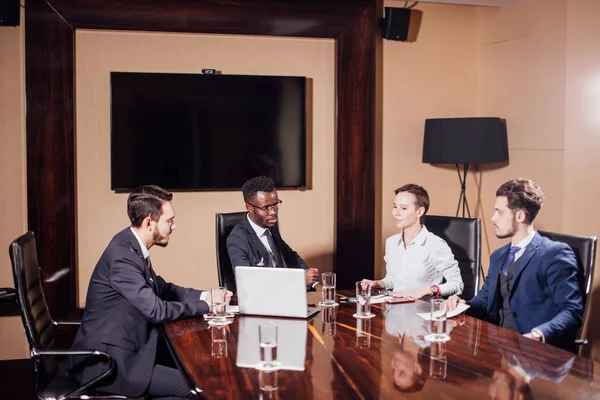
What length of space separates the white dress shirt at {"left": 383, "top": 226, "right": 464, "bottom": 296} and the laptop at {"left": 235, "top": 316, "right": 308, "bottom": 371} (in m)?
0.95

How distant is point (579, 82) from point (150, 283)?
10.2 feet

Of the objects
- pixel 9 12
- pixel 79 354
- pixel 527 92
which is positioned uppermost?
pixel 9 12

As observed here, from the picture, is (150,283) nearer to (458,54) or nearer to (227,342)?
(227,342)

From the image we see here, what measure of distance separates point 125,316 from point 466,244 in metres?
1.94

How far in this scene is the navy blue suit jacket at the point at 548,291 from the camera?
3.02 meters

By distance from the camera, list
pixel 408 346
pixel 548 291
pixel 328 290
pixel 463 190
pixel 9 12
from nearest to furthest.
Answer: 1. pixel 408 346
2. pixel 548 291
3. pixel 328 290
4. pixel 9 12
5. pixel 463 190

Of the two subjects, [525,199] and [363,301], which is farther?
[525,199]

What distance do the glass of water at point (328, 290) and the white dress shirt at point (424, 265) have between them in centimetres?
59

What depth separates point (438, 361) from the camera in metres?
2.42

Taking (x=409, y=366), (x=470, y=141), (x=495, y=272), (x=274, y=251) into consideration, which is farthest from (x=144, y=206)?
(x=470, y=141)

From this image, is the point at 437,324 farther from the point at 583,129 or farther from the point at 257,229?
the point at 583,129

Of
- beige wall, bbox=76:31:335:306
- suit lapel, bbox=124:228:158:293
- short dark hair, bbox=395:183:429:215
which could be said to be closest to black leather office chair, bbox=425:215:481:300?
short dark hair, bbox=395:183:429:215

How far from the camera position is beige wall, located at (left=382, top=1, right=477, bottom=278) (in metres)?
5.41

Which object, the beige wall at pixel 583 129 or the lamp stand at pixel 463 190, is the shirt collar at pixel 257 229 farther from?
the beige wall at pixel 583 129
